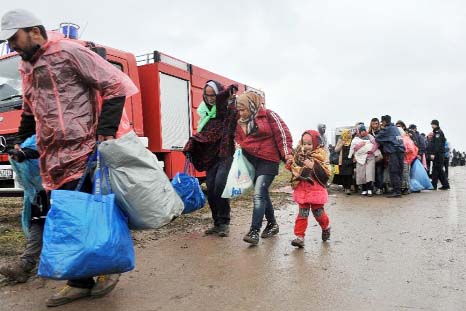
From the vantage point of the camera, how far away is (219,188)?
216 inches

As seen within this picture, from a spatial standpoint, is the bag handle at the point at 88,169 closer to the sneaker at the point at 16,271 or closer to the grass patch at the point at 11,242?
the sneaker at the point at 16,271

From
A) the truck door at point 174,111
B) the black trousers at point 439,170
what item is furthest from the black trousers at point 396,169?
the truck door at point 174,111

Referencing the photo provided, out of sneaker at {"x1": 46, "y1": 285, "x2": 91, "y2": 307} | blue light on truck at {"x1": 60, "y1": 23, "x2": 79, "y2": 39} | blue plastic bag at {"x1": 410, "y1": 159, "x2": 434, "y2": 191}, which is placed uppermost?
blue light on truck at {"x1": 60, "y1": 23, "x2": 79, "y2": 39}

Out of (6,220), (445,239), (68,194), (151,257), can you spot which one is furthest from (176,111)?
(68,194)

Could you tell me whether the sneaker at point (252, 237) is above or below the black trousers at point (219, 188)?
below

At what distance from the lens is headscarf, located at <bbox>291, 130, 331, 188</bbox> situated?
16.5 feet

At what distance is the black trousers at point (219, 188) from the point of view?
5480mm

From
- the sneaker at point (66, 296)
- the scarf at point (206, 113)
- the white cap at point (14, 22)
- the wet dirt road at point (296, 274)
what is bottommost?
the wet dirt road at point (296, 274)

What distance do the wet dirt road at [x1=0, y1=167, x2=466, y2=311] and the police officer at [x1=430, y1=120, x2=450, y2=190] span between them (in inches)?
249

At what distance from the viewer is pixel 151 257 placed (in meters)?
4.52

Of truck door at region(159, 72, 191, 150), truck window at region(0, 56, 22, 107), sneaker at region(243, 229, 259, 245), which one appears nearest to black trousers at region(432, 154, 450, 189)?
truck door at region(159, 72, 191, 150)

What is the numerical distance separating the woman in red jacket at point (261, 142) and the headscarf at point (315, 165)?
20 cm

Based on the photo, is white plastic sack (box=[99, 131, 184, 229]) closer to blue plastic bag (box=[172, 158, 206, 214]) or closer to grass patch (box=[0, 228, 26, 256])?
blue plastic bag (box=[172, 158, 206, 214])

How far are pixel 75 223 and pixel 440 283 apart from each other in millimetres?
2714
